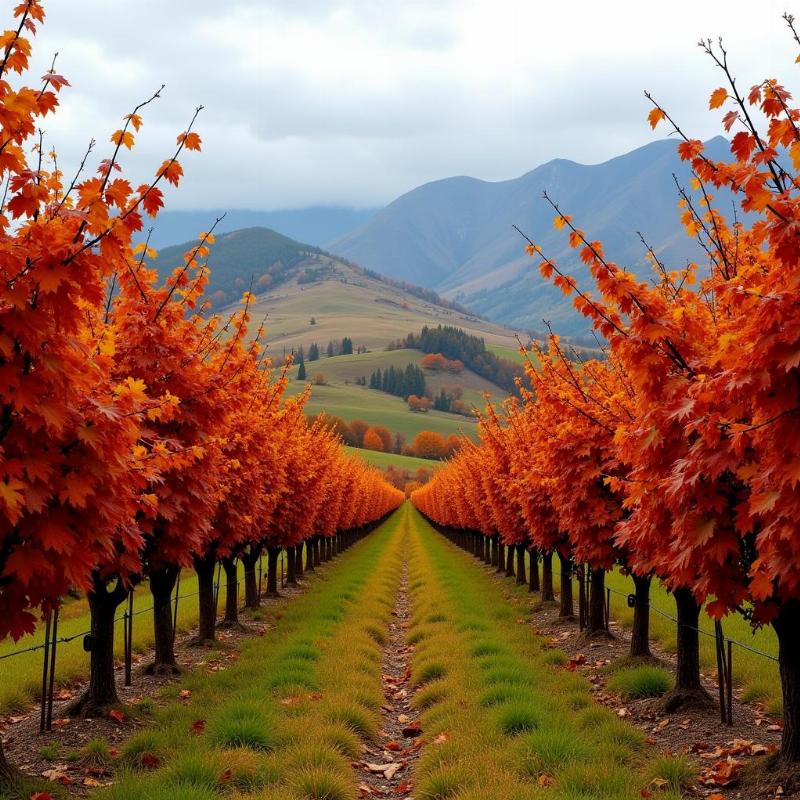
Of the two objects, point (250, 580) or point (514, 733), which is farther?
point (250, 580)

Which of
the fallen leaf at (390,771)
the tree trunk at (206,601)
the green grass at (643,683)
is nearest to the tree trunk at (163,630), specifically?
the tree trunk at (206,601)

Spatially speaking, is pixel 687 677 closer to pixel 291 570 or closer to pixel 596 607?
pixel 596 607

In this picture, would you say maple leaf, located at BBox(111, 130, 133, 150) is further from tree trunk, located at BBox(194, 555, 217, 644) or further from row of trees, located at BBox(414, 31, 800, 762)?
tree trunk, located at BBox(194, 555, 217, 644)

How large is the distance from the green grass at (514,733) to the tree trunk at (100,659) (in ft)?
14.3

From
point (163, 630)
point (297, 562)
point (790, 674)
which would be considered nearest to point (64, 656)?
point (163, 630)

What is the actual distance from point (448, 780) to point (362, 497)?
49.1 meters

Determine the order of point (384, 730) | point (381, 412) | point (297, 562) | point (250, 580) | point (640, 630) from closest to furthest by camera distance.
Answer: point (384, 730)
point (640, 630)
point (250, 580)
point (297, 562)
point (381, 412)

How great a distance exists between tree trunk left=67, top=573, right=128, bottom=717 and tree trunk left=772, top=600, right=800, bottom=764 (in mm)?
7958

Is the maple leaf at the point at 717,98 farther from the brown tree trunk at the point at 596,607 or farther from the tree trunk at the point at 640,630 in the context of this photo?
the brown tree trunk at the point at 596,607

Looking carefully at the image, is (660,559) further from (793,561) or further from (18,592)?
(18,592)

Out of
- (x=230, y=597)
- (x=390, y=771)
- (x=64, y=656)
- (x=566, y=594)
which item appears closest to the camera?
(x=390, y=771)

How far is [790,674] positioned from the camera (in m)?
7.62

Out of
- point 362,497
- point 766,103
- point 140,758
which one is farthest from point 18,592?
point 362,497

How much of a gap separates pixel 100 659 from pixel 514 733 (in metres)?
5.66
